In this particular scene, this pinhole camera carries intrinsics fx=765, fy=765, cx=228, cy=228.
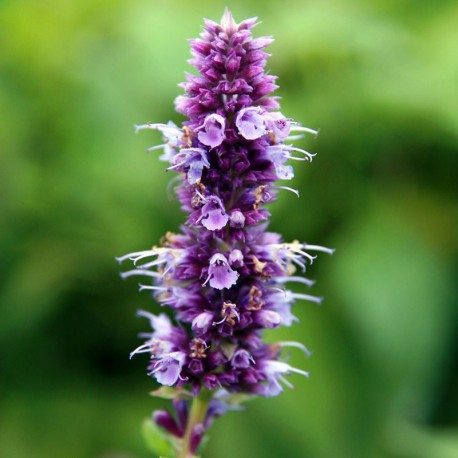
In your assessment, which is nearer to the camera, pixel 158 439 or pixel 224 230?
pixel 224 230

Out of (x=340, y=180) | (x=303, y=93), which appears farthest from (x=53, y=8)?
(x=340, y=180)

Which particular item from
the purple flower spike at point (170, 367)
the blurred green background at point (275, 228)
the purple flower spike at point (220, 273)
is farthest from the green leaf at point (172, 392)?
the blurred green background at point (275, 228)

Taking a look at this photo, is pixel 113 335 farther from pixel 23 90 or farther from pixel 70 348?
pixel 23 90

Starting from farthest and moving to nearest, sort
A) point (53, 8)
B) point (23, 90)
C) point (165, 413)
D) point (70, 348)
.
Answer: point (53, 8), point (23, 90), point (70, 348), point (165, 413)

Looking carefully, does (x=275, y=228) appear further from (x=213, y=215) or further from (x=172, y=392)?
(x=213, y=215)

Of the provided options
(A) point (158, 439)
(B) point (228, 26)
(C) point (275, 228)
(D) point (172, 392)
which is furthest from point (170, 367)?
(C) point (275, 228)

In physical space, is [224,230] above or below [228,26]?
below

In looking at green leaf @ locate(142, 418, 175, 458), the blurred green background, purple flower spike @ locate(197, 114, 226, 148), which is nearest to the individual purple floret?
purple flower spike @ locate(197, 114, 226, 148)
